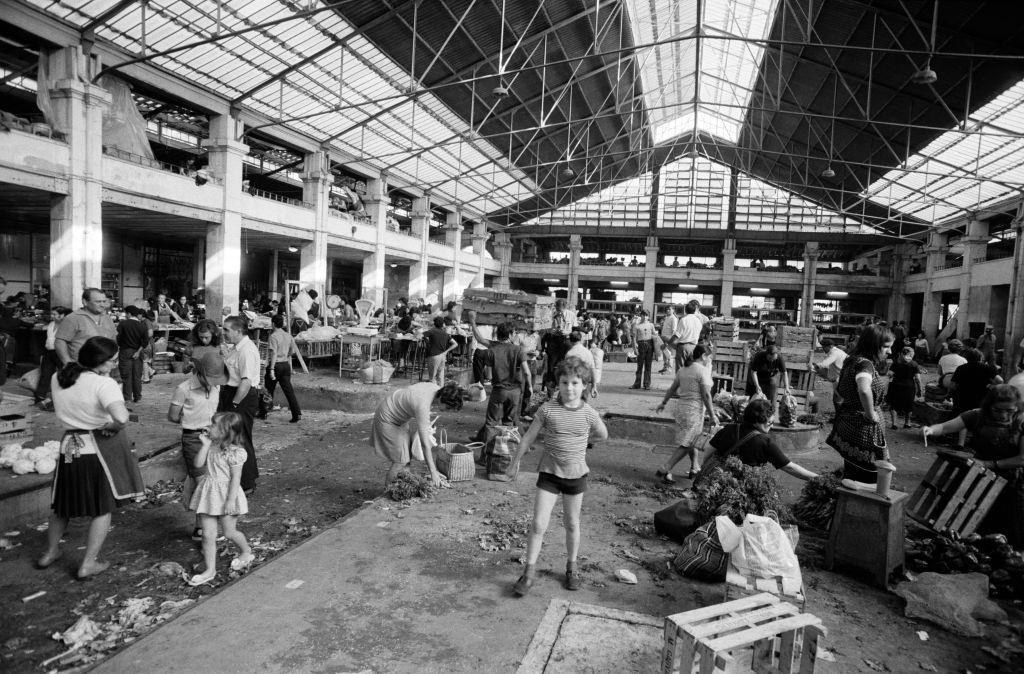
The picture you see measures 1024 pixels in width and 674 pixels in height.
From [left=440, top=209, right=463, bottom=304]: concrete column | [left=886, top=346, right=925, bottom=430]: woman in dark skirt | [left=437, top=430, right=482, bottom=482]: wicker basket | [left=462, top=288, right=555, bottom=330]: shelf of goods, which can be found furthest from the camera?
[left=440, top=209, right=463, bottom=304]: concrete column

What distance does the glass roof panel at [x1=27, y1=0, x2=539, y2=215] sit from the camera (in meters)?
11.5

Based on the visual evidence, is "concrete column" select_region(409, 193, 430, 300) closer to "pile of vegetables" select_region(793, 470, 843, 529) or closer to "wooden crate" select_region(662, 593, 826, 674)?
"pile of vegetables" select_region(793, 470, 843, 529)

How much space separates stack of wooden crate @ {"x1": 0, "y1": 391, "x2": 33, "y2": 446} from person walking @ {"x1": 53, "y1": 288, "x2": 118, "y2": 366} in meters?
1.03

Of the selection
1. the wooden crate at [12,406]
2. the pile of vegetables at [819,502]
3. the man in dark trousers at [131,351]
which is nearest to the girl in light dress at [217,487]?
the wooden crate at [12,406]

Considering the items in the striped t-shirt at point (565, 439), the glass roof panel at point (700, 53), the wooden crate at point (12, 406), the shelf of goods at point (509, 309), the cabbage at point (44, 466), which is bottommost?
the cabbage at point (44, 466)

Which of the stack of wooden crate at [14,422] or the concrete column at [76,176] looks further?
the concrete column at [76,176]

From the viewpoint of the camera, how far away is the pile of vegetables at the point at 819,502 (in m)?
4.91

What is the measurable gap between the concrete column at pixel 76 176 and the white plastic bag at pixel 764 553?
12830 millimetres

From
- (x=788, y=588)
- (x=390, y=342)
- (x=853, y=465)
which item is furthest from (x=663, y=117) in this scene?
(x=788, y=588)

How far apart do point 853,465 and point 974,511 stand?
0.84 meters

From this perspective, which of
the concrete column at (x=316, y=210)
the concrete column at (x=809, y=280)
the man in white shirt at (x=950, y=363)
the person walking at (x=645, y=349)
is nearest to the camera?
the man in white shirt at (x=950, y=363)

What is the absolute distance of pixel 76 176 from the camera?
11.2 metres

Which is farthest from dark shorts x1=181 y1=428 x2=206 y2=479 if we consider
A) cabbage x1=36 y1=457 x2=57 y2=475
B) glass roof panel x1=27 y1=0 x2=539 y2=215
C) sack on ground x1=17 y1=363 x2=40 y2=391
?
glass roof panel x1=27 y1=0 x2=539 y2=215

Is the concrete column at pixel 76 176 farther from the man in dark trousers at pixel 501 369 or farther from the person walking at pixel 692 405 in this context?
the person walking at pixel 692 405
